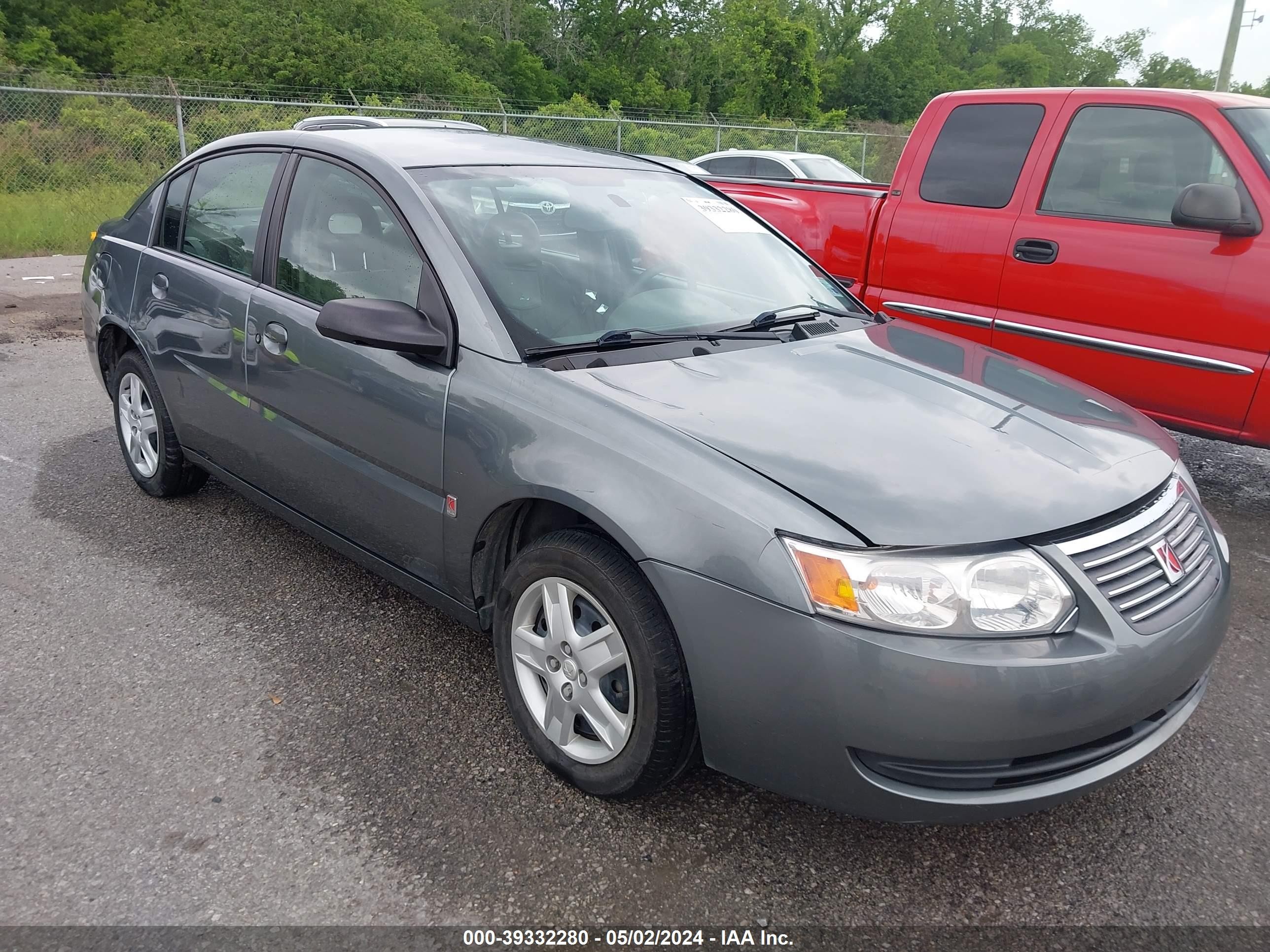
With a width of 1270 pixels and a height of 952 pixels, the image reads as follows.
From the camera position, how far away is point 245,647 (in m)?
3.25

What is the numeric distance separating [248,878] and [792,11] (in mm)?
64705

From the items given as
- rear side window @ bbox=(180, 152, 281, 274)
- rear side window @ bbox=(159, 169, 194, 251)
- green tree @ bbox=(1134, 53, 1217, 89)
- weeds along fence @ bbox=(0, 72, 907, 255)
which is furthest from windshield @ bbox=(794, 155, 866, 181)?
green tree @ bbox=(1134, 53, 1217, 89)

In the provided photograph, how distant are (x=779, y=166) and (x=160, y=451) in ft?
34.3

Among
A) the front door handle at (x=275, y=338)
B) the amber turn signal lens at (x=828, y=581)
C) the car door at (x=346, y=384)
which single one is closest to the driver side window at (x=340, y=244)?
the car door at (x=346, y=384)

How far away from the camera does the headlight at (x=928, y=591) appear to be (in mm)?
2006

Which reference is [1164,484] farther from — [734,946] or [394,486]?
[394,486]

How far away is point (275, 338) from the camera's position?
3.30 metres

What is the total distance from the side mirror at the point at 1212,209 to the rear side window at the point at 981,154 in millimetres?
918

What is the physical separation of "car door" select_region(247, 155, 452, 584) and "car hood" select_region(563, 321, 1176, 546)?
573 mm

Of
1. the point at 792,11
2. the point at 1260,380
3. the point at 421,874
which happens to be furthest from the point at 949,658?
the point at 792,11

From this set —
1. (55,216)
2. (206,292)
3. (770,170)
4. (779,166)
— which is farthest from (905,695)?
(55,216)

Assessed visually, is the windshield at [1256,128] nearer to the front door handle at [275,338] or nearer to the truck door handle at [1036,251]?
the truck door handle at [1036,251]

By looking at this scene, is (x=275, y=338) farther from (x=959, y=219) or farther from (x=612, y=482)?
(x=959, y=219)

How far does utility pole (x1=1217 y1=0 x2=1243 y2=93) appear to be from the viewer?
17062mm
